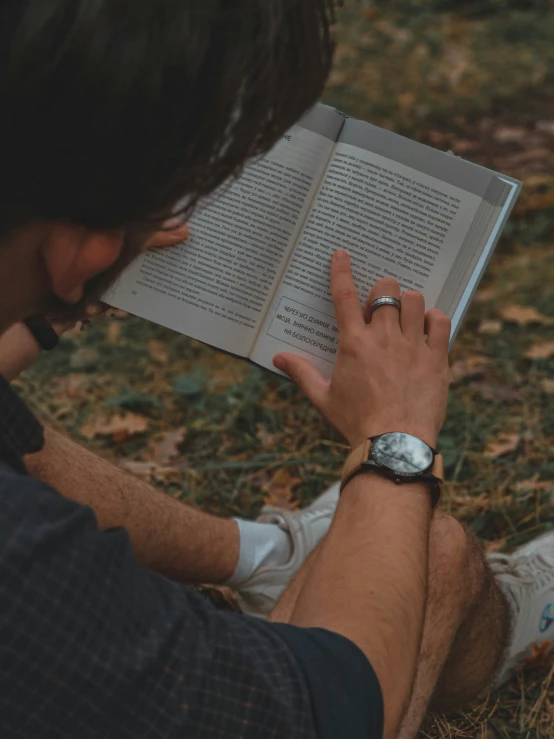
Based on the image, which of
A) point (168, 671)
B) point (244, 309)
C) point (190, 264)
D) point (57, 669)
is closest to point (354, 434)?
point (244, 309)

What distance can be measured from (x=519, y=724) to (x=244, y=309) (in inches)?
51.1

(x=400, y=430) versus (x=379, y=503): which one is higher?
(x=400, y=430)

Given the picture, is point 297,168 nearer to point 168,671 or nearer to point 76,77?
point 76,77

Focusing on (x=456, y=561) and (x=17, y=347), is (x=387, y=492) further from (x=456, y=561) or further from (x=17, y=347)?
(x=17, y=347)

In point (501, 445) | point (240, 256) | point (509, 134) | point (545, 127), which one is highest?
point (545, 127)

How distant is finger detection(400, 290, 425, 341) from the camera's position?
1.67m

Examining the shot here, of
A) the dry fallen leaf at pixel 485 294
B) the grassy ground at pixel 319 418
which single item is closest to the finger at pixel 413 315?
the grassy ground at pixel 319 418

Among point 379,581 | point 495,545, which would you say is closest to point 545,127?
point 495,545

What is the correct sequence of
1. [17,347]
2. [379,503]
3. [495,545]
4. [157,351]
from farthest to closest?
[157,351]
[495,545]
[17,347]
[379,503]

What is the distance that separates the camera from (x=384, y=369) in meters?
1.62

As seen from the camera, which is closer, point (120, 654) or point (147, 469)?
point (120, 654)

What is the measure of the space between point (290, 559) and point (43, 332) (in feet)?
3.06

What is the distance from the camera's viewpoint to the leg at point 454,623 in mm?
1676

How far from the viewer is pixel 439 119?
15.7 feet
